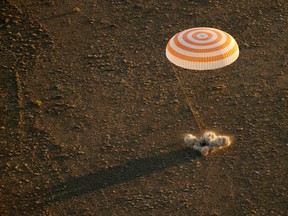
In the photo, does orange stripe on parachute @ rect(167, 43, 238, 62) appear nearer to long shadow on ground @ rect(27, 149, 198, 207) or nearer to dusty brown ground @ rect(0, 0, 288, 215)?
dusty brown ground @ rect(0, 0, 288, 215)

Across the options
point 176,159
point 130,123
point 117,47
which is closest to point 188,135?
point 176,159

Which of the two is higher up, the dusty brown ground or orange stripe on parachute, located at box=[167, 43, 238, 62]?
orange stripe on parachute, located at box=[167, 43, 238, 62]

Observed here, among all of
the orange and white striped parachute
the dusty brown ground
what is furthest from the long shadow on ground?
the orange and white striped parachute

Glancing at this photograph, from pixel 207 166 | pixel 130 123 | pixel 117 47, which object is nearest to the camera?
pixel 207 166

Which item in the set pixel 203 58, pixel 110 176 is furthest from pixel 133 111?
pixel 203 58

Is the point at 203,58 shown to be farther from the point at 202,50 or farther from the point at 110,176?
the point at 110,176

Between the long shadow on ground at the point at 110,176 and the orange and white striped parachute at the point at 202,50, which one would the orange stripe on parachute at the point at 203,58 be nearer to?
the orange and white striped parachute at the point at 202,50

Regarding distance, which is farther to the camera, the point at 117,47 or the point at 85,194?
the point at 117,47

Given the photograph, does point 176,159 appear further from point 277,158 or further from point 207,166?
point 277,158

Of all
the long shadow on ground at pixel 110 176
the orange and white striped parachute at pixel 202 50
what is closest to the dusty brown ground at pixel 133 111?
the long shadow on ground at pixel 110 176
